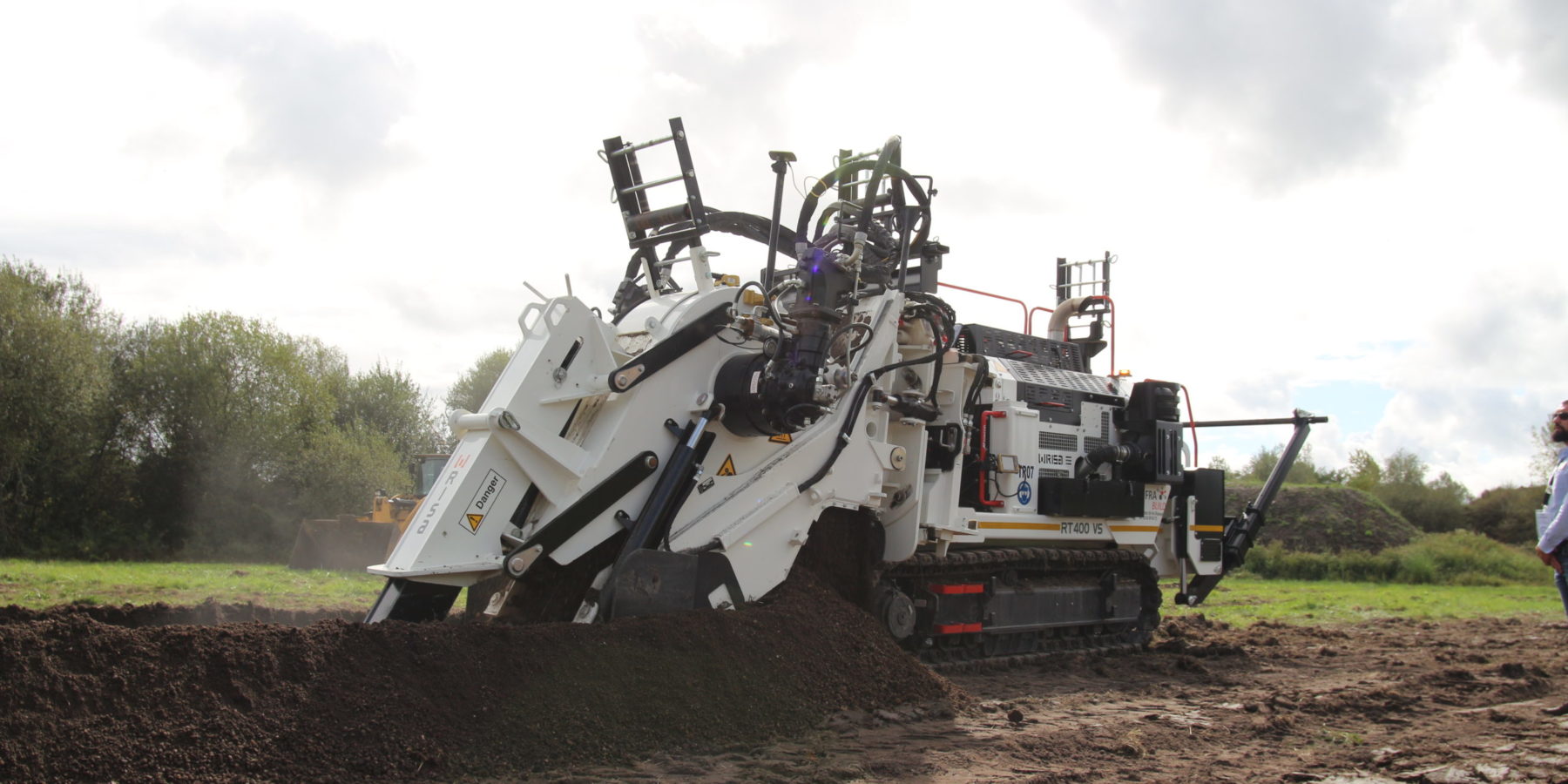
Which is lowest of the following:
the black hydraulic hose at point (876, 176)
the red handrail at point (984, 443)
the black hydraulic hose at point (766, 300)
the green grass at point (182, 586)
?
the green grass at point (182, 586)

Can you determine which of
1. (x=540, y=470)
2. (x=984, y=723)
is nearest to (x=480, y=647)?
(x=540, y=470)

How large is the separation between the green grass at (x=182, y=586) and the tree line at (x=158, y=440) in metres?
6.13

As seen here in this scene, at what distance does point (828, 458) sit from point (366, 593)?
7.62 meters

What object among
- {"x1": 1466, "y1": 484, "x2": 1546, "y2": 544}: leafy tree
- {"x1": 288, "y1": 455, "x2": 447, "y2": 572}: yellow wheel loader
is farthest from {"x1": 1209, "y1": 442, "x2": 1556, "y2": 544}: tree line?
{"x1": 288, "y1": 455, "x2": 447, "y2": 572}: yellow wheel loader

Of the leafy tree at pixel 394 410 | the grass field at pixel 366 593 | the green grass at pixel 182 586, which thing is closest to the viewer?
the green grass at pixel 182 586

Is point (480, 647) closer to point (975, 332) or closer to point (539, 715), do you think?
point (539, 715)

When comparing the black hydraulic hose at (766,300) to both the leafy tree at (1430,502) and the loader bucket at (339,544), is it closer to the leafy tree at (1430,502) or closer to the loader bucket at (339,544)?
the loader bucket at (339,544)

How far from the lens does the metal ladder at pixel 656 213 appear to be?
22.8ft

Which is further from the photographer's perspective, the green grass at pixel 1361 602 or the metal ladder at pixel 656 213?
the green grass at pixel 1361 602

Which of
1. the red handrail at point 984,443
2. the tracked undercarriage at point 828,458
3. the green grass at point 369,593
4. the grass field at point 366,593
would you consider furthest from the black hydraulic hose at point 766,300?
the grass field at point 366,593

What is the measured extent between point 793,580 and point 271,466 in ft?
87.6

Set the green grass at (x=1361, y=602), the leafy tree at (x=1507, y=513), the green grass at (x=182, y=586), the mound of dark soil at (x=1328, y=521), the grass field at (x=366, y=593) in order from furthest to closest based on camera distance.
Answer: the leafy tree at (x=1507, y=513), the mound of dark soil at (x=1328, y=521), the green grass at (x=1361, y=602), the grass field at (x=366, y=593), the green grass at (x=182, y=586)

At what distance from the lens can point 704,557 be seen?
21.4ft

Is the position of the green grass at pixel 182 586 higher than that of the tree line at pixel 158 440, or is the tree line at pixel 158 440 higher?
the tree line at pixel 158 440
